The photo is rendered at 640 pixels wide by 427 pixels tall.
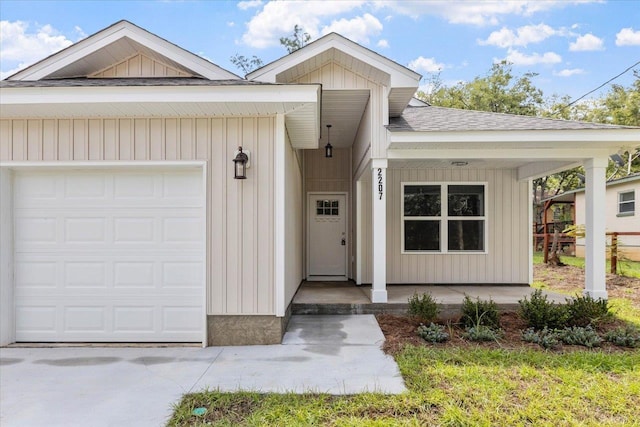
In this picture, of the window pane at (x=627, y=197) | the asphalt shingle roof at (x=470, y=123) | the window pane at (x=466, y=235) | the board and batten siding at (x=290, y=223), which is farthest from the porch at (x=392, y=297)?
the window pane at (x=627, y=197)

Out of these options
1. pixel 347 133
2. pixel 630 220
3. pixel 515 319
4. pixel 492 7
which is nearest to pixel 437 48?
pixel 492 7

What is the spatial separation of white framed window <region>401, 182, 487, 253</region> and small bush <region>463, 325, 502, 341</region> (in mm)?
3266

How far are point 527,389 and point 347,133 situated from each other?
587cm

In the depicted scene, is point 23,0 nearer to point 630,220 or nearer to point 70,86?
point 70,86

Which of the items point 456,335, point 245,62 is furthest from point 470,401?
point 245,62

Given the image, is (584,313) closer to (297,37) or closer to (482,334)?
(482,334)

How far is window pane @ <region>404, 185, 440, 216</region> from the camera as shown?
7818mm

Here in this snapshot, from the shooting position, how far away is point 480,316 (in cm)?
485

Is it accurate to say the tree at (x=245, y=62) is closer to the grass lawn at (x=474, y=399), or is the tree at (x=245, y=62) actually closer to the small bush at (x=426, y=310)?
the small bush at (x=426, y=310)

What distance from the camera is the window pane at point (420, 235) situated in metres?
7.80

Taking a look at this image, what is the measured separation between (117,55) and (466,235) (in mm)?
6914

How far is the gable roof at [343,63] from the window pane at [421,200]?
2445mm

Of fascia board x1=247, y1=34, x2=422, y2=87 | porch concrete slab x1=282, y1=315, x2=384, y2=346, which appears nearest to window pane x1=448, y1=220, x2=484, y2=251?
porch concrete slab x1=282, y1=315, x2=384, y2=346

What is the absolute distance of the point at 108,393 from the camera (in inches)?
124
